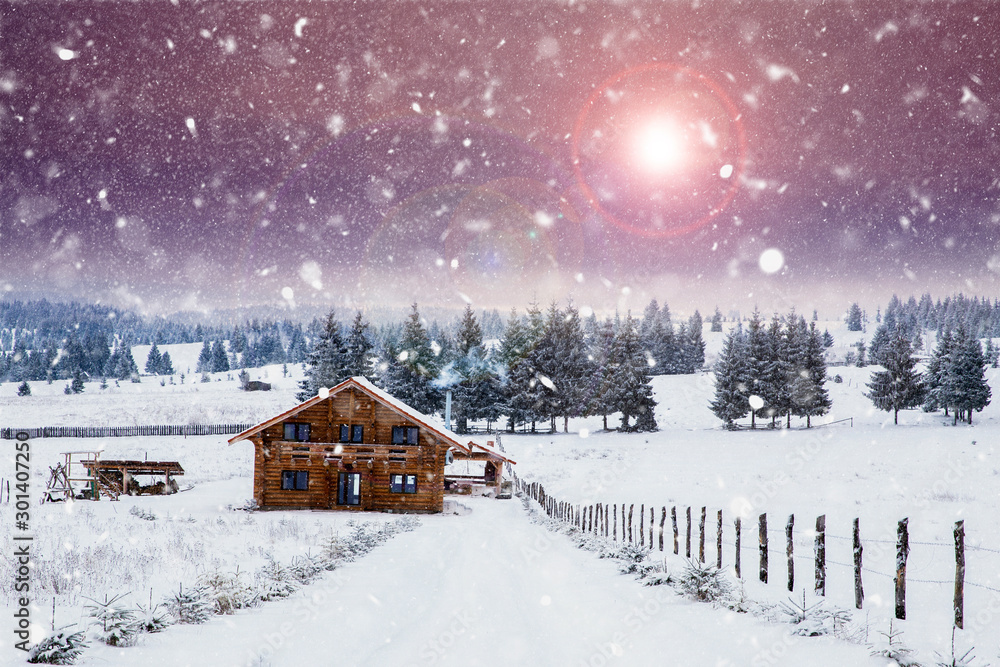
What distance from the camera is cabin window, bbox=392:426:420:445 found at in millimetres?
29484

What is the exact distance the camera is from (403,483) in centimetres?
2930

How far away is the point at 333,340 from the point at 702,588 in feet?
179

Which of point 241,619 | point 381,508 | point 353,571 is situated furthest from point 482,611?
point 381,508

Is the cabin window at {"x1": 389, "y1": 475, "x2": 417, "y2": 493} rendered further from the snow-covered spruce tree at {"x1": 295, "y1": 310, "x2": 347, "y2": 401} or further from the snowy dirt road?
the snow-covered spruce tree at {"x1": 295, "y1": 310, "x2": 347, "y2": 401}

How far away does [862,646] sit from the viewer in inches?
281

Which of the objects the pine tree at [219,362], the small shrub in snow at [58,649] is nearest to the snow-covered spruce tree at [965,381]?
the small shrub in snow at [58,649]

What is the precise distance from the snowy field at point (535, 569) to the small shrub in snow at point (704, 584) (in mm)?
320

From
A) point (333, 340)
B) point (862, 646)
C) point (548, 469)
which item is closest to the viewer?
point (862, 646)

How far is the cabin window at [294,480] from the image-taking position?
2856 centimetres

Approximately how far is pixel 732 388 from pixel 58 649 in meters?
66.1

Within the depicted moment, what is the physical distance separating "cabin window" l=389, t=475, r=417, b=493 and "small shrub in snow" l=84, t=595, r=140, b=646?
22136 millimetres

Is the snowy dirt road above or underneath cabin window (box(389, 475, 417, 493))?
above

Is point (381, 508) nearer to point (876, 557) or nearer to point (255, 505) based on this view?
point (255, 505)

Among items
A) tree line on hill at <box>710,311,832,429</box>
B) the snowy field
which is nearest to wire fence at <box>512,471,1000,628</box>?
the snowy field
